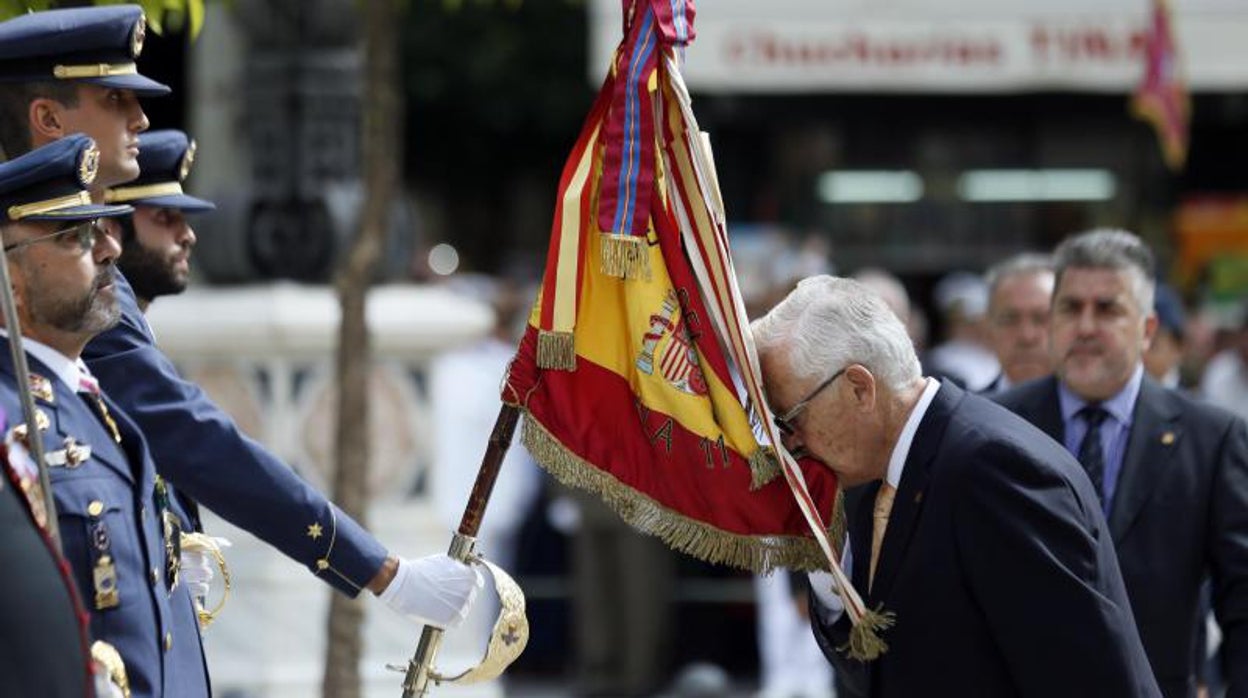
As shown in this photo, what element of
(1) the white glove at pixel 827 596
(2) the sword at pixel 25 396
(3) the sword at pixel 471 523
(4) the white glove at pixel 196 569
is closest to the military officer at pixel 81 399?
(2) the sword at pixel 25 396

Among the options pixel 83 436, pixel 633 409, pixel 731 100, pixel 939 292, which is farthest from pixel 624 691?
pixel 83 436

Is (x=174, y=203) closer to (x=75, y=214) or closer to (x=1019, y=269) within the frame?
(x=75, y=214)

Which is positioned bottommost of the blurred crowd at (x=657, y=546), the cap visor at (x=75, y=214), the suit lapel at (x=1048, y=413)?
the blurred crowd at (x=657, y=546)

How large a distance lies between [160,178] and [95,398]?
139 cm

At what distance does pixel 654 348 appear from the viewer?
5141 millimetres

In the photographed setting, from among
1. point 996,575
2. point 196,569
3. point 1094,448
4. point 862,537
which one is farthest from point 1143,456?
point 196,569

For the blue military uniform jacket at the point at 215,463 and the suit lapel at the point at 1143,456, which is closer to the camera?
the blue military uniform jacket at the point at 215,463

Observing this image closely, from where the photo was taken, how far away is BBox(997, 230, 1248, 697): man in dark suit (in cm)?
579

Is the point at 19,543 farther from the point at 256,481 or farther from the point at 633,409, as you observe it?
the point at 633,409

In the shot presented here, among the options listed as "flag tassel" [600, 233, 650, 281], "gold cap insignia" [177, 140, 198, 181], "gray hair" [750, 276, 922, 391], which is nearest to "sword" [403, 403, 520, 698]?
"flag tassel" [600, 233, 650, 281]

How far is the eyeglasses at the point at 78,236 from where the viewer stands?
13.8 ft

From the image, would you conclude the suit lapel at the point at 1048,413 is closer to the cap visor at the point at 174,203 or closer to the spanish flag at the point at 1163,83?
the cap visor at the point at 174,203

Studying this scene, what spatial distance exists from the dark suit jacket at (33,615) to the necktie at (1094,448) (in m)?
3.05

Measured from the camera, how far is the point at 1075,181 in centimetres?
1777
